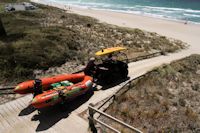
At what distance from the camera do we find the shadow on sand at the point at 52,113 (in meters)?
10.7

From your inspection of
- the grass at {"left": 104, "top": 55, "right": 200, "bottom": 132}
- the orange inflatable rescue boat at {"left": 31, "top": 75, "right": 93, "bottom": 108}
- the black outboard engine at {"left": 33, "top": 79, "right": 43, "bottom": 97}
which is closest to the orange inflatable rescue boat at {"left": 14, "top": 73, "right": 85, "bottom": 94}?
the orange inflatable rescue boat at {"left": 31, "top": 75, "right": 93, "bottom": 108}

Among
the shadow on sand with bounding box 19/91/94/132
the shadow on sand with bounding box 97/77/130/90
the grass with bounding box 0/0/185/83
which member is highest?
the grass with bounding box 0/0/185/83

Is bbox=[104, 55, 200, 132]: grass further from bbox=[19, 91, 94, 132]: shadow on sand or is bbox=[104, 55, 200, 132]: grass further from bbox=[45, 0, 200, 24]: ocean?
bbox=[45, 0, 200, 24]: ocean

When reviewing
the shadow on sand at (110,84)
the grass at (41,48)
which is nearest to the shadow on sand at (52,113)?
the shadow on sand at (110,84)

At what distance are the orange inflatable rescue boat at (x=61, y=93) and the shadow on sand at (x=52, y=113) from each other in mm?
533

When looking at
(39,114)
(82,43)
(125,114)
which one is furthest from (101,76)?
(82,43)

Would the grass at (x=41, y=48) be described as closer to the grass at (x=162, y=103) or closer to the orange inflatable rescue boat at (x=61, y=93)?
the orange inflatable rescue boat at (x=61, y=93)

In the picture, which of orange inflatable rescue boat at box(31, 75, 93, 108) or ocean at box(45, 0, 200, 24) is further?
ocean at box(45, 0, 200, 24)

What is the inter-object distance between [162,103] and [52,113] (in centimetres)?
657

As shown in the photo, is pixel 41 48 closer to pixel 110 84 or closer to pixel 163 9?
pixel 110 84

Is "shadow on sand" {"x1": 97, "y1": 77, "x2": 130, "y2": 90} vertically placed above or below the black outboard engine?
below

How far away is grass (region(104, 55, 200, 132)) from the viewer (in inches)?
436

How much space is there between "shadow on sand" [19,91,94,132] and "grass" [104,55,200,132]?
6.79 ft

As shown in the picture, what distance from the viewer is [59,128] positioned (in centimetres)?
1037
